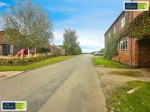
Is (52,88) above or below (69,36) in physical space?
below

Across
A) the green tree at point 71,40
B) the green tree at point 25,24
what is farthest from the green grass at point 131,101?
the green tree at point 71,40

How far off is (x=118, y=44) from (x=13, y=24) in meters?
18.3

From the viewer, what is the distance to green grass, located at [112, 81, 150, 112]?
23.0 ft

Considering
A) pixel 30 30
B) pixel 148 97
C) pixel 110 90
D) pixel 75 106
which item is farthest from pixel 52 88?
pixel 30 30

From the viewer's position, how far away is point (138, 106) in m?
7.26

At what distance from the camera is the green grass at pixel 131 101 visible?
23.0 feet

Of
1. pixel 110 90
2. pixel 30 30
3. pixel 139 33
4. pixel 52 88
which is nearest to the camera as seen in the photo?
pixel 110 90

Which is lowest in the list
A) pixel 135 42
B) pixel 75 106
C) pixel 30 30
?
pixel 75 106

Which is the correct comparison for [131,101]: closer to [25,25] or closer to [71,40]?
[25,25]

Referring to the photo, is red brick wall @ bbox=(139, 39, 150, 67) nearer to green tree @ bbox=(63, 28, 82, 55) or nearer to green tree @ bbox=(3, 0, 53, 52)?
green tree @ bbox=(3, 0, 53, 52)

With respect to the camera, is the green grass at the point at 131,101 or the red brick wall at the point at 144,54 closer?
the green grass at the point at 131,101

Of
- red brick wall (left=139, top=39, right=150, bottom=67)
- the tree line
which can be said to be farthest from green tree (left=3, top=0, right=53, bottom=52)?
red brick wall (left=139, top=39, right=150, bottom=67)

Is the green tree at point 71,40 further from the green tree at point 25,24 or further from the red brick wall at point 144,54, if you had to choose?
the red brick wall at point 144,54

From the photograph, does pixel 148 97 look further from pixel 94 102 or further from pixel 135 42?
pixel 135 42
